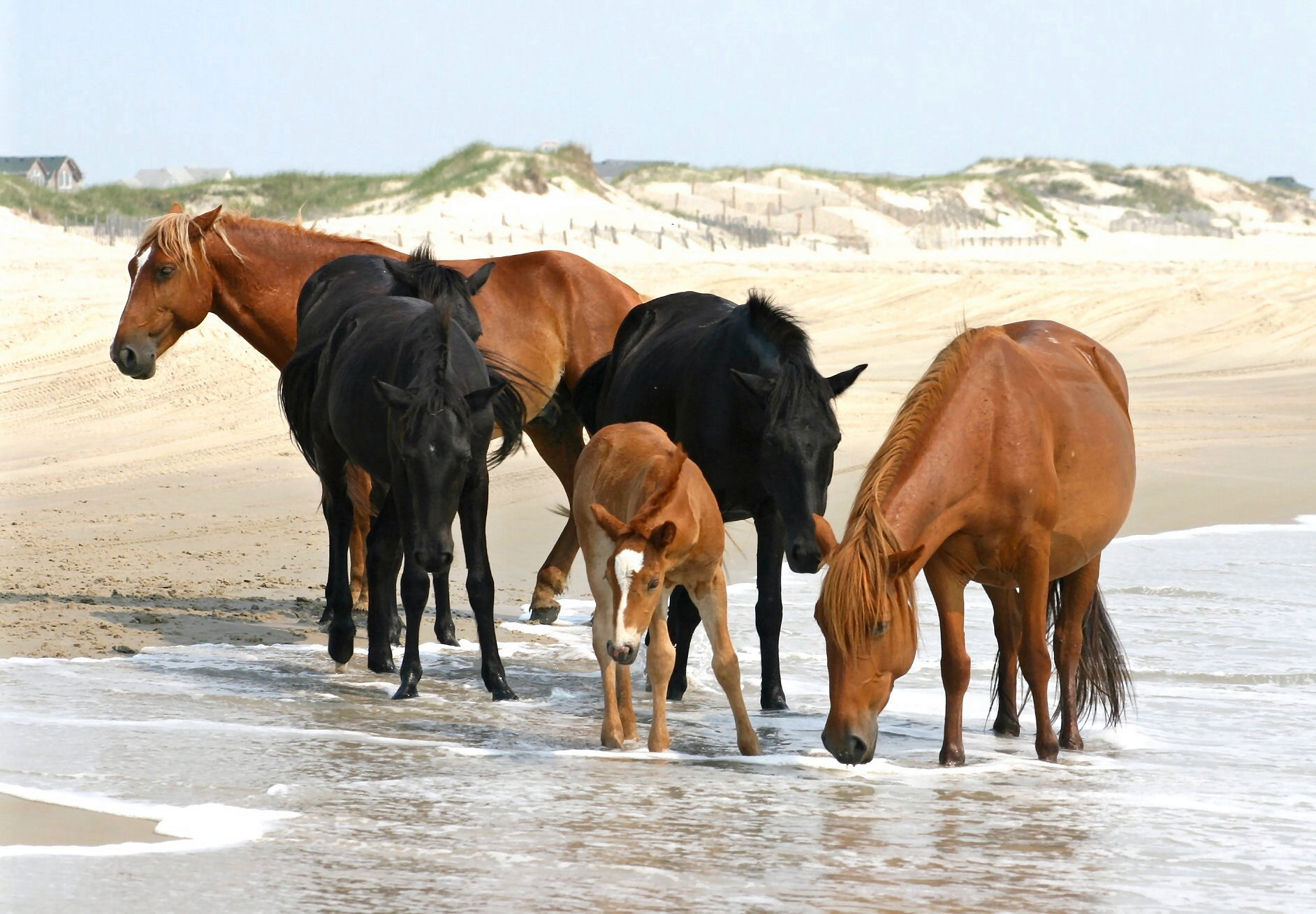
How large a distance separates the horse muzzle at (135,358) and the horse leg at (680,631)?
395cm

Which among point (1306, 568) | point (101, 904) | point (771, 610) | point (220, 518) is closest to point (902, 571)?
point (771, 610)

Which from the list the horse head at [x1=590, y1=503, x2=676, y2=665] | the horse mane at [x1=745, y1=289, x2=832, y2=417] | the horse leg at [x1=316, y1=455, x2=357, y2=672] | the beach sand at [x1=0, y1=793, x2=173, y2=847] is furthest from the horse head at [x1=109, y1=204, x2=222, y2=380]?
the beach sand at [x1=0, y1=793, x2=173, y2=847]

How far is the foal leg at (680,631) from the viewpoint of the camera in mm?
7371

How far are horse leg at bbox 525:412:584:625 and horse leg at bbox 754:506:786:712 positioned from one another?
5.71 feet

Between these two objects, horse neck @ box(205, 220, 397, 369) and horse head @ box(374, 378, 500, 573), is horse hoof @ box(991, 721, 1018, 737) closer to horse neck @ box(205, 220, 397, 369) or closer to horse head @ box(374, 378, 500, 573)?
horse head @ box(374, 378, 500, 573)

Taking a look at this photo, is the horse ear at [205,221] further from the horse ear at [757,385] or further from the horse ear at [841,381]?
the horse ear at [841,381]

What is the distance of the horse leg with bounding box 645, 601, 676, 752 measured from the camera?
617 centimetres

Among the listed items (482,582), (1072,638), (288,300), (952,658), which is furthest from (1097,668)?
(288,300)

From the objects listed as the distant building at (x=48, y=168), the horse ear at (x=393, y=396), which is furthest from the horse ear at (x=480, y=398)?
the distant building at (x=48, y=168)

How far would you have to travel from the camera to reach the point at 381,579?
7758 mm

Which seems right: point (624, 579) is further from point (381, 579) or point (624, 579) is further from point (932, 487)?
point (381, 579)

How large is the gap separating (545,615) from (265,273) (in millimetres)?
2620

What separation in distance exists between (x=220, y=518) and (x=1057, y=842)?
8.51 meters

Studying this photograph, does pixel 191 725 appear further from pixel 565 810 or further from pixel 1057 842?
pixel 1057 842
